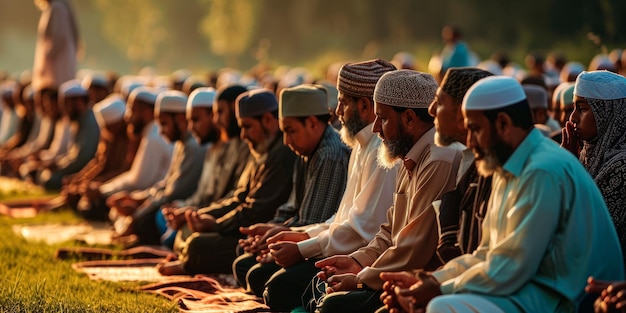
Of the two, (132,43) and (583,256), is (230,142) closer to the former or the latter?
(583,256)

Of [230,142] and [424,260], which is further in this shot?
[230,142]

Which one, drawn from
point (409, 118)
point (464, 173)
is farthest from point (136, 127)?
point (464, 173)

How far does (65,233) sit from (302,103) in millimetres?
4188

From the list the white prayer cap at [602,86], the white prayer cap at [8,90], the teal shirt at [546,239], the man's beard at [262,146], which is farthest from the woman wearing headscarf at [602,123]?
the white prayer cap at [8,90]

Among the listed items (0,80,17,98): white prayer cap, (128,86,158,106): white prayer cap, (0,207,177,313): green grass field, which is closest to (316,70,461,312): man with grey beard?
(0,207,177,313): green grass field

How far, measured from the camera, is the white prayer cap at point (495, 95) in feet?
14.8

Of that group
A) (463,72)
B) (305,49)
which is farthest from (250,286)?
(305,49)

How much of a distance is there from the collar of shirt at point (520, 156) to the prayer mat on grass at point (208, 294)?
247 centimetres

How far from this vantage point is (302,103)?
279 inches

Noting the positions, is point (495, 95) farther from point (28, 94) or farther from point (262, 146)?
point (28, 94)

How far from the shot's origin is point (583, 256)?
443 cm

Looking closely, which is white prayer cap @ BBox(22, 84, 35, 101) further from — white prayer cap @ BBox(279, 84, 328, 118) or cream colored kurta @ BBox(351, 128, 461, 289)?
cream colored kurta @ BBox(351, 128, 461, 289)

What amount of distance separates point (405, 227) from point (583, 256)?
116cm

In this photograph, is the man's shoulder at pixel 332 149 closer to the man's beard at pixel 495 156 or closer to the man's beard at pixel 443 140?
the man's beard at pixel 443 140
